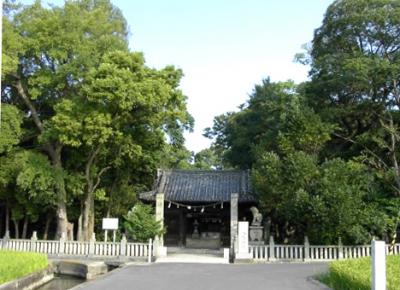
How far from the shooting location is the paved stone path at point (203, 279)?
39.3 ft

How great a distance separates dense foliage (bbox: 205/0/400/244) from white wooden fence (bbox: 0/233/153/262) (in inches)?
225

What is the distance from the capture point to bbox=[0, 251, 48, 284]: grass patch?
1237 centimetres

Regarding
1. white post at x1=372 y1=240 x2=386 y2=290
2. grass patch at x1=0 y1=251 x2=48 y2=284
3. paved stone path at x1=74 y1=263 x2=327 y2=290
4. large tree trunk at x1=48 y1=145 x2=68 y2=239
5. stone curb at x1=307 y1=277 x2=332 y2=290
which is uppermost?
large tree trunk at x1=48 y1=145 x2=68 y2=239

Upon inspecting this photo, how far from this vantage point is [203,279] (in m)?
13.6

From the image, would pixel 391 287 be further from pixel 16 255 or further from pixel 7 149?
pixel 7 149

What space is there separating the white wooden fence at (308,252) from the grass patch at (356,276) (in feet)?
27.2

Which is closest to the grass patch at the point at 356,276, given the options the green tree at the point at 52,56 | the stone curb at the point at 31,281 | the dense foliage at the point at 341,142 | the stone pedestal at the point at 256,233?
the stone curb at the point at 31,281

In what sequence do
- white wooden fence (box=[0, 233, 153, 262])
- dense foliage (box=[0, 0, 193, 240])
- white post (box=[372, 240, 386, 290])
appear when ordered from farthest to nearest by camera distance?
dense foliage (box=[0, 0, 193, 240]), white wooden fence (box=[0, 233, 153, 262]), white post (box=[372, 240, 386, 290])

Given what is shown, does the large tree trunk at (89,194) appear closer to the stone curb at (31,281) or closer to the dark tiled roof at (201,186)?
the dark tiled roof at (201,186)

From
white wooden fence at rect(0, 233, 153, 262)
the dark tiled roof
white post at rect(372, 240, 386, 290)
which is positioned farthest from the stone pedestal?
white post at rect(372, 240, 386, 290)

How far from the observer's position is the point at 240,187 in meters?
27.8

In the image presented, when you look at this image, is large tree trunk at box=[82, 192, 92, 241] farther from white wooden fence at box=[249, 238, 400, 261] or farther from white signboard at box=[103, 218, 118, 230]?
white wooden fence at box=[249, 238, 400, 261]

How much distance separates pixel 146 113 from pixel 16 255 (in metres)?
10.9

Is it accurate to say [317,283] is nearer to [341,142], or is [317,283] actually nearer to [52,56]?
[341,142]
